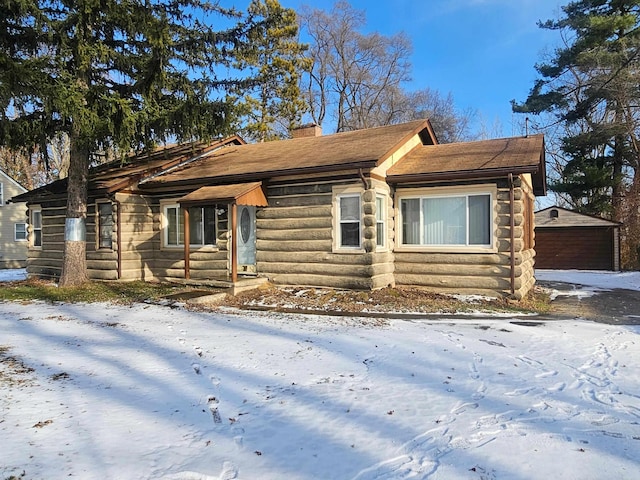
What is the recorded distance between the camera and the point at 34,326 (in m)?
7.89

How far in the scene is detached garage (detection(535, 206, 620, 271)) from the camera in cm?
2252

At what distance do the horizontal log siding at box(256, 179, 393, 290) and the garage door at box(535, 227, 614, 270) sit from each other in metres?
15.1

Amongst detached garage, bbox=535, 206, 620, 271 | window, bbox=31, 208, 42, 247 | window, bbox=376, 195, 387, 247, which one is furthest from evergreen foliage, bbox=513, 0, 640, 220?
window, bbox=31, 208, 42, 247

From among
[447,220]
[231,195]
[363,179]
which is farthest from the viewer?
[447,220]

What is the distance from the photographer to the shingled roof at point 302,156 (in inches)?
467

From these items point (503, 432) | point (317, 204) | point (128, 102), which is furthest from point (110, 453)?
point (128, 102)

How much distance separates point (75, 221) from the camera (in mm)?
13117

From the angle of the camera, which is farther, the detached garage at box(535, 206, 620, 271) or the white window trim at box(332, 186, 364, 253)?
the detached garage at box(535, 206, 620, 271)

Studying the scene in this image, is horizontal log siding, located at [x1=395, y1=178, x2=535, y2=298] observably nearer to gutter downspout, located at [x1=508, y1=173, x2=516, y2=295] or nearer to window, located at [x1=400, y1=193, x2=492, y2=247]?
gutter downspout, located at [x1=508, y1=173, x2=516, y2=295]

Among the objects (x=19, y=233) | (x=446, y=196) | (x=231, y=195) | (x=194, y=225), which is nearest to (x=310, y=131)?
(x=194, y=225)

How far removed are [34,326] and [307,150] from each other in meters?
8.96

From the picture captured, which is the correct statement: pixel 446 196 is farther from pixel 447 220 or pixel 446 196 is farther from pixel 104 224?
pixel 104 224

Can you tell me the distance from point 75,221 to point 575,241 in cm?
2220

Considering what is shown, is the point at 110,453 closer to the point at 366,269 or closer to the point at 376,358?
the point at 376,358
